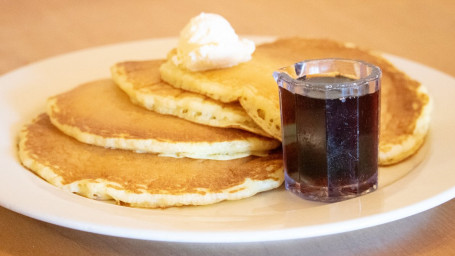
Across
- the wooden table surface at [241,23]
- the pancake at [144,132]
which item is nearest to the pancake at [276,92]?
the pancake at [144,132]

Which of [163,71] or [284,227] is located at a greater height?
[163,71]

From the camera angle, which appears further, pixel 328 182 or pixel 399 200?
pixel 328 182

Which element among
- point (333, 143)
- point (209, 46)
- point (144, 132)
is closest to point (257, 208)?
point (333, 143)

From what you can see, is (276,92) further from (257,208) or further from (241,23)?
(241,23)

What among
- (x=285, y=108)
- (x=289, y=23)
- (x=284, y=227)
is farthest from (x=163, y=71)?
(x=289, y=23)

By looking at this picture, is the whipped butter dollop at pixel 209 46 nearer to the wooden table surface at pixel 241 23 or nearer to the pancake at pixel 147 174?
the pancake at pixel 147 174

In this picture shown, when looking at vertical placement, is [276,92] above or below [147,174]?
above

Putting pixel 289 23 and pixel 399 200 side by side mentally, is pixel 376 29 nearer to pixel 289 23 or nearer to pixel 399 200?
pixel 289 23

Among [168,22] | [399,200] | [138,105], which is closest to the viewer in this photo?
[399,200]
